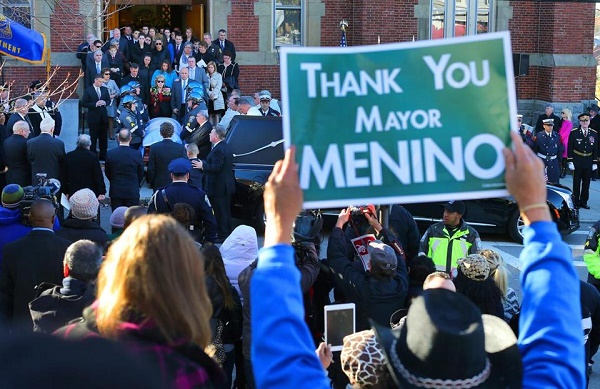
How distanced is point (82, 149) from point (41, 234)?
5.62 m

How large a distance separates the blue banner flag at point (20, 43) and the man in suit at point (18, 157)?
8.41ft

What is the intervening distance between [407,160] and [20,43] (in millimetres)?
7760

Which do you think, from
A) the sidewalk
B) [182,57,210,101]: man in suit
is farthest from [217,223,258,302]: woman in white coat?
[182,57,210,101]: man in suit

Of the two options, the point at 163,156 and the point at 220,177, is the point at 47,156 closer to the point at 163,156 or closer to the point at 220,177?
the point at 163,156

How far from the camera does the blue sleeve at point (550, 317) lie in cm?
229

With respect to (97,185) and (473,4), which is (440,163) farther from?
(473,4)

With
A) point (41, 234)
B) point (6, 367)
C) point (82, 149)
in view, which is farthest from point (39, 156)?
point (6, 367)

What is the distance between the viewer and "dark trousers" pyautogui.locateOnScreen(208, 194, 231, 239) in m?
12.8

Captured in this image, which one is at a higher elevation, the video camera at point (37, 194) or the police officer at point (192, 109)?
the police officer at point (192, 109)

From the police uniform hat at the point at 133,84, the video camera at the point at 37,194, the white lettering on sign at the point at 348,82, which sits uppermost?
the police uniform hat at the point at 133,84

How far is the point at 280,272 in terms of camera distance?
2.27 m

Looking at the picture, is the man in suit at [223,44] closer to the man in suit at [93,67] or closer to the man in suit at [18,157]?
the man in suit at [93,67]

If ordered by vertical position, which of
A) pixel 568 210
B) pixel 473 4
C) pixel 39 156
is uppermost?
pixel 473 4

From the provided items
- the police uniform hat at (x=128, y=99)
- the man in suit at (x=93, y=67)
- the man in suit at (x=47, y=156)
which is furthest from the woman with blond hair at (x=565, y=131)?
the man in suit at (x=47, y=156)
